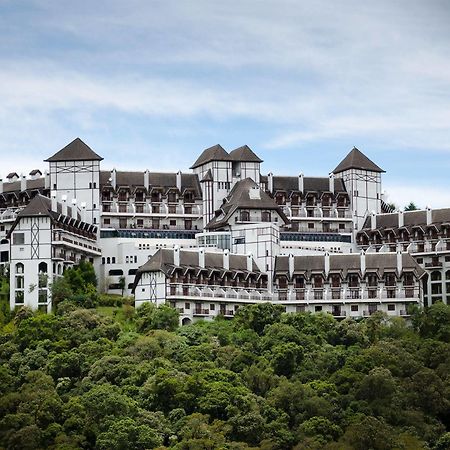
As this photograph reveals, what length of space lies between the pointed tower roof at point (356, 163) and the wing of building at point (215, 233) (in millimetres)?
162

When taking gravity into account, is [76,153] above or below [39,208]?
above

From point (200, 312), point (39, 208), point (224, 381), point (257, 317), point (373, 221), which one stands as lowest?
point (224, 381)

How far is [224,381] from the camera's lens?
A: 11662cm

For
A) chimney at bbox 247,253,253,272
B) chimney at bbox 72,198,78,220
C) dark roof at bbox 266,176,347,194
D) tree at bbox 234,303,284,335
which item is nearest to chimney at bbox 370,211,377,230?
dark roof at bbox 266,176,347,194

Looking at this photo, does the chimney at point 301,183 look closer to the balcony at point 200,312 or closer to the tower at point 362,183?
the tower at point 362,183

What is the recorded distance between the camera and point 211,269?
141 meters

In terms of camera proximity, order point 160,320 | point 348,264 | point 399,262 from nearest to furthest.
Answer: point 160,320 → point 399,262 → point 348,264

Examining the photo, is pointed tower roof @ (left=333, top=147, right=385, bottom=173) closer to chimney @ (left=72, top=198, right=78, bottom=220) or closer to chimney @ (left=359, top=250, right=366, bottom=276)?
chimney @ (left=359, top=250, right=366, bottom=276)

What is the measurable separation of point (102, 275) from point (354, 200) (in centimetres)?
2745

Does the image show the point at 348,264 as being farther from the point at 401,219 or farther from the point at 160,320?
the point at 160,320

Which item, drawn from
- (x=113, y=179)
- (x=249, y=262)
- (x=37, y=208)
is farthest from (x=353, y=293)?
(x=37, y=208)

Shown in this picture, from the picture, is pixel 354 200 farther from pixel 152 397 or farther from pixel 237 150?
pixel 152 397

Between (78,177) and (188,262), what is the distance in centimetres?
1741

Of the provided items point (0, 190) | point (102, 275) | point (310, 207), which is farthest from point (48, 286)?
point (310, 207)
